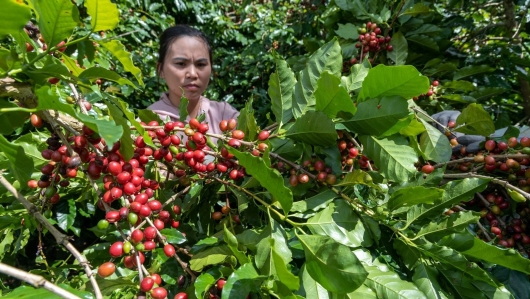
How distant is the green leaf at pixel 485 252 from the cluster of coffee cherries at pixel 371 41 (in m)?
1.05

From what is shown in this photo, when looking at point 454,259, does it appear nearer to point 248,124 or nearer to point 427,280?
point 427,280

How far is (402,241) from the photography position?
2.30ft

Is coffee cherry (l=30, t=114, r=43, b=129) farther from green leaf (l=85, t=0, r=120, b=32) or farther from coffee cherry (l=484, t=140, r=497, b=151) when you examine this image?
coffee cherry (l=484, t=140, r=497, b=151)

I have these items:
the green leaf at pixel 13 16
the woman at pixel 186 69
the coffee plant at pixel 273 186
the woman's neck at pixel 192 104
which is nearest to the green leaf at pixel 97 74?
the coffee plant at pixel 273 186

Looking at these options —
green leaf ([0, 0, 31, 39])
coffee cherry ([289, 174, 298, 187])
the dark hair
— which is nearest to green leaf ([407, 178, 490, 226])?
coffee cherry ([289, 174, 298, 187])

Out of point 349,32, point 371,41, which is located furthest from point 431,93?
point 349,32

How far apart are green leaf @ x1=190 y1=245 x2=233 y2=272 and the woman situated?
1.20 m

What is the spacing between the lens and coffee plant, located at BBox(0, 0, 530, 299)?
572mm

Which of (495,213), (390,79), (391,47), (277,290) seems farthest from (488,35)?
(277,290)

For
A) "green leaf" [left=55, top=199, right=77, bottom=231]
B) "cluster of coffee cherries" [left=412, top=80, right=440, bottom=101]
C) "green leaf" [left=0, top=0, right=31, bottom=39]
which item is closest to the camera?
"green leaf" [left=0, top=0, right=31, bottom=39]

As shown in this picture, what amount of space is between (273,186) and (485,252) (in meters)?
0.39

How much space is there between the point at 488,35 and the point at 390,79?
2120mm

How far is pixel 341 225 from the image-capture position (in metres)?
0.70

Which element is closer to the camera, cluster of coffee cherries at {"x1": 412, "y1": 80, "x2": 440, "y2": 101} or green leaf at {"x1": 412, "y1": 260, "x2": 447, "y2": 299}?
green leaf at {"x1": 412, "y1": 260, "x2": 447, "y2": 299}
